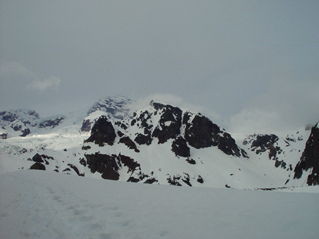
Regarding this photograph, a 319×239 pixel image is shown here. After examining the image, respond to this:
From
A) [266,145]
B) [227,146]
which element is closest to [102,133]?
[227,146]

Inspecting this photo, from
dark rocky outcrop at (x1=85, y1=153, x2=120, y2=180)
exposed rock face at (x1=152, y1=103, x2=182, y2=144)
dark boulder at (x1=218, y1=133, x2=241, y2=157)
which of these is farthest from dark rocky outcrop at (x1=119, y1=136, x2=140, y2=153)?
dark boulder at (x1=218, y1=133, x2=241, y2=157)

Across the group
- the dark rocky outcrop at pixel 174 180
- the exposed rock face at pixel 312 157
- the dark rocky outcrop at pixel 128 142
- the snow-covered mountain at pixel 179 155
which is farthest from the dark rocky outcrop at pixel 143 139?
the exposed rock face at pixel 312 157

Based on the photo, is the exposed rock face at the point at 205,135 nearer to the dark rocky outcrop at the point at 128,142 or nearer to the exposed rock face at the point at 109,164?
the dark rocky outcrop at the point at 128,142

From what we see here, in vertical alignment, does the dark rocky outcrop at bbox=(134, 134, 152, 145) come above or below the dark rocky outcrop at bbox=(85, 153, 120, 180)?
above

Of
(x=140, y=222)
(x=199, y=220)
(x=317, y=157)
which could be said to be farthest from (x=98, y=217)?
(x=317, y=157)

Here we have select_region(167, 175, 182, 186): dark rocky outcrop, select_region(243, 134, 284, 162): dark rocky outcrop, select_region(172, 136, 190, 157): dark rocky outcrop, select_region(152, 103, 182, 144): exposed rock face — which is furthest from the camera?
select_region(243, 134, 284, 162): dark rocky outcrop

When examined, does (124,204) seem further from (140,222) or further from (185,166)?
(185,166)

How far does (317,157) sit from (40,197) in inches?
4389

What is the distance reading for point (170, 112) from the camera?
6078 inches

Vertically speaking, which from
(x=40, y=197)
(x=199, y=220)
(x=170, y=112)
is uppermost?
(x=170, y=112)

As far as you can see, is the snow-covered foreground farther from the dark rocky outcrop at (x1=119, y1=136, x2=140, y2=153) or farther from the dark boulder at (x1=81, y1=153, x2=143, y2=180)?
the dark rocky outcrop at (x1=119, y1=136, x2=140, y2=153)

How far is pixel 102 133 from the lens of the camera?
422 feet

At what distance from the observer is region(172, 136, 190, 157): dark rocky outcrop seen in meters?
125

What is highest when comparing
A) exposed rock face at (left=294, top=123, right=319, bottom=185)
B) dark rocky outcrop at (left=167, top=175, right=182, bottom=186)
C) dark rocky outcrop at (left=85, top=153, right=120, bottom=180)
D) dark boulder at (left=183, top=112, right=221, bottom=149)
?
dark boulder at (left=183, top=112, right=221, bottom=149)
